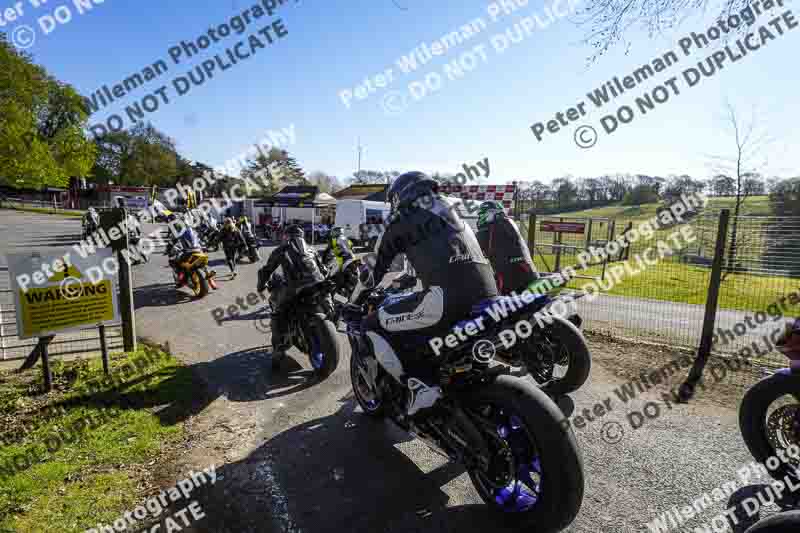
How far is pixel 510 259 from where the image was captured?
4871 mm

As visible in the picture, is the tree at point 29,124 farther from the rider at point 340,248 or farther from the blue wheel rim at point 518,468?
the blue wheel rim at point 518,468

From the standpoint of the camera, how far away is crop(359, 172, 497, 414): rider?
112 inches

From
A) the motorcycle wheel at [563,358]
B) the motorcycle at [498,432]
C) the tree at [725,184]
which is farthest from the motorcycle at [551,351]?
the tree at [725,184]

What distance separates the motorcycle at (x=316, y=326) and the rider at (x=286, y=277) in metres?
0.06

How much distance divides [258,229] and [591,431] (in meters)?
27.5

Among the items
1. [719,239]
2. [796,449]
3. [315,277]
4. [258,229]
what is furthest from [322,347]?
[258,229]

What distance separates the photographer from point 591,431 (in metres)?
3.75

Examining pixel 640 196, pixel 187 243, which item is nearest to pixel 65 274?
pixel 187 243

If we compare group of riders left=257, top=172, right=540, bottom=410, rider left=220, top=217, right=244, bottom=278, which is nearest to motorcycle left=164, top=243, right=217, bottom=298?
rider left=220, top=217, right=244, bottom=278

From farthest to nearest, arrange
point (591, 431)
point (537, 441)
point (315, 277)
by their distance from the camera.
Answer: point (315, 277) < point (591, 431) < point (537, 441)

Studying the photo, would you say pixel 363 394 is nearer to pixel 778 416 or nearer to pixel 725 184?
pixel 778 416

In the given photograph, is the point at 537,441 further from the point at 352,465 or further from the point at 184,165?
the point at 184,165

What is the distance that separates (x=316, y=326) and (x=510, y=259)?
7.77ft

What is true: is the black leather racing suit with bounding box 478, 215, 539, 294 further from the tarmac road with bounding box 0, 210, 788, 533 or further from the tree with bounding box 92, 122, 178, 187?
the tree with bounding box 92, 122, 178, 187
